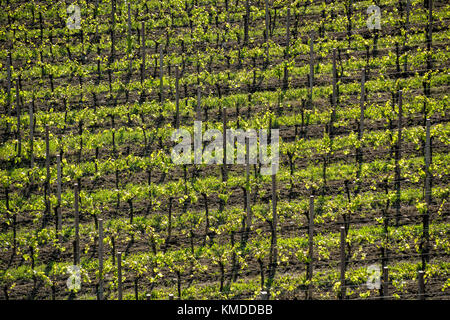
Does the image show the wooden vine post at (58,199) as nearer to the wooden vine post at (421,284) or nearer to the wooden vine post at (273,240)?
the wooden vine post at (273,240)

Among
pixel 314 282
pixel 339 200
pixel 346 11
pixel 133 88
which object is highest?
pixel 346 11

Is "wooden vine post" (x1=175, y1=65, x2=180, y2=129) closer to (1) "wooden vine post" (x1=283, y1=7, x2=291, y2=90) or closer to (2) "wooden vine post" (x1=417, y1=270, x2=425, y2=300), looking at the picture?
(1) "wooden vine post" (x1=283, y1=7, x2=291, y2=90)

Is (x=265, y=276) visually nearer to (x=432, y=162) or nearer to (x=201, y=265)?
(x=201, y=265)

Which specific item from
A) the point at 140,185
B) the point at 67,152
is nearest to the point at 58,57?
the point at 67,152
